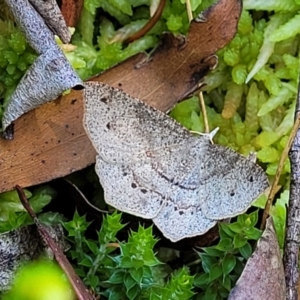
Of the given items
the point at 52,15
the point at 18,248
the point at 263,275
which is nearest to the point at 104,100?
the point at 52,15

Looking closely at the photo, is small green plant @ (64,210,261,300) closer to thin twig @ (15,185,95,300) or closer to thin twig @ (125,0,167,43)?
thin twig @ (15,185,95,300)

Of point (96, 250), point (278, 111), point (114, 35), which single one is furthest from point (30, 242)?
point (278, 111)

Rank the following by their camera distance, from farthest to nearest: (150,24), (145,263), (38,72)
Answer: (150,24) → (38,72) → (145,263)

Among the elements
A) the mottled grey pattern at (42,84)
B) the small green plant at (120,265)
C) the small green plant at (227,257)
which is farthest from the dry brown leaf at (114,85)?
the small green plant at (227,257)

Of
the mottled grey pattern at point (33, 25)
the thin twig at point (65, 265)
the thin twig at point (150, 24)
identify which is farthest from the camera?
the thin twig at point (150, 24)

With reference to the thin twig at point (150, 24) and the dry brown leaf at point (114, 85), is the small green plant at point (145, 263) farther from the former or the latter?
the thin twig at point (150, 24)

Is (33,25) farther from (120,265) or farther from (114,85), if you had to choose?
(120,265)
